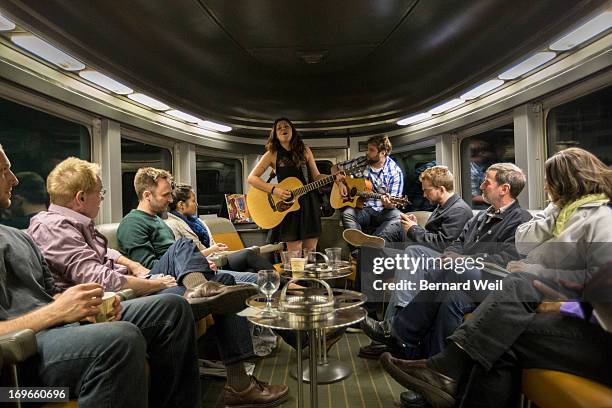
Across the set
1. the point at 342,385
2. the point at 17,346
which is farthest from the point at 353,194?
the point at 17,346

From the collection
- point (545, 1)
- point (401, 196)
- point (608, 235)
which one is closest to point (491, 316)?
point (608, 235)

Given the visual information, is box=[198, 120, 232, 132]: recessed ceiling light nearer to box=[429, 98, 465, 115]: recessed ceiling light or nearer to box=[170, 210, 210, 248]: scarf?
box=[170, 210, 210, 248]: scarf

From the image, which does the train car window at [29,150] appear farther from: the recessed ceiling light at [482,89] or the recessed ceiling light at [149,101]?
the recessed ceiling light at [482,89]

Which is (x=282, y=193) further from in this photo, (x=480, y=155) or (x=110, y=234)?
(x=480, y=155)

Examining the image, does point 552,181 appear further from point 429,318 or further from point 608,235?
point 429,318

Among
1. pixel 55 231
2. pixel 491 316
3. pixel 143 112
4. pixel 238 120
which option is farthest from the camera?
pixel 238 120

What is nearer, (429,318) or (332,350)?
(429,318)

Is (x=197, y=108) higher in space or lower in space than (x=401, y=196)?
higher

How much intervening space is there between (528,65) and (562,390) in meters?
2.39

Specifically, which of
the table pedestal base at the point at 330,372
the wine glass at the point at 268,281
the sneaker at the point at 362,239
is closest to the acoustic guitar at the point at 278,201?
the sneaker at the point at 362,239

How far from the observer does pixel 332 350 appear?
2.90 m

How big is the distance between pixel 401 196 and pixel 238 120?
209 cm

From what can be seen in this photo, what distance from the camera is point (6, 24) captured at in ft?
6.89

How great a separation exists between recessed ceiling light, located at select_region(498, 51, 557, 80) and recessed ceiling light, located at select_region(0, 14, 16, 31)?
3130mm
